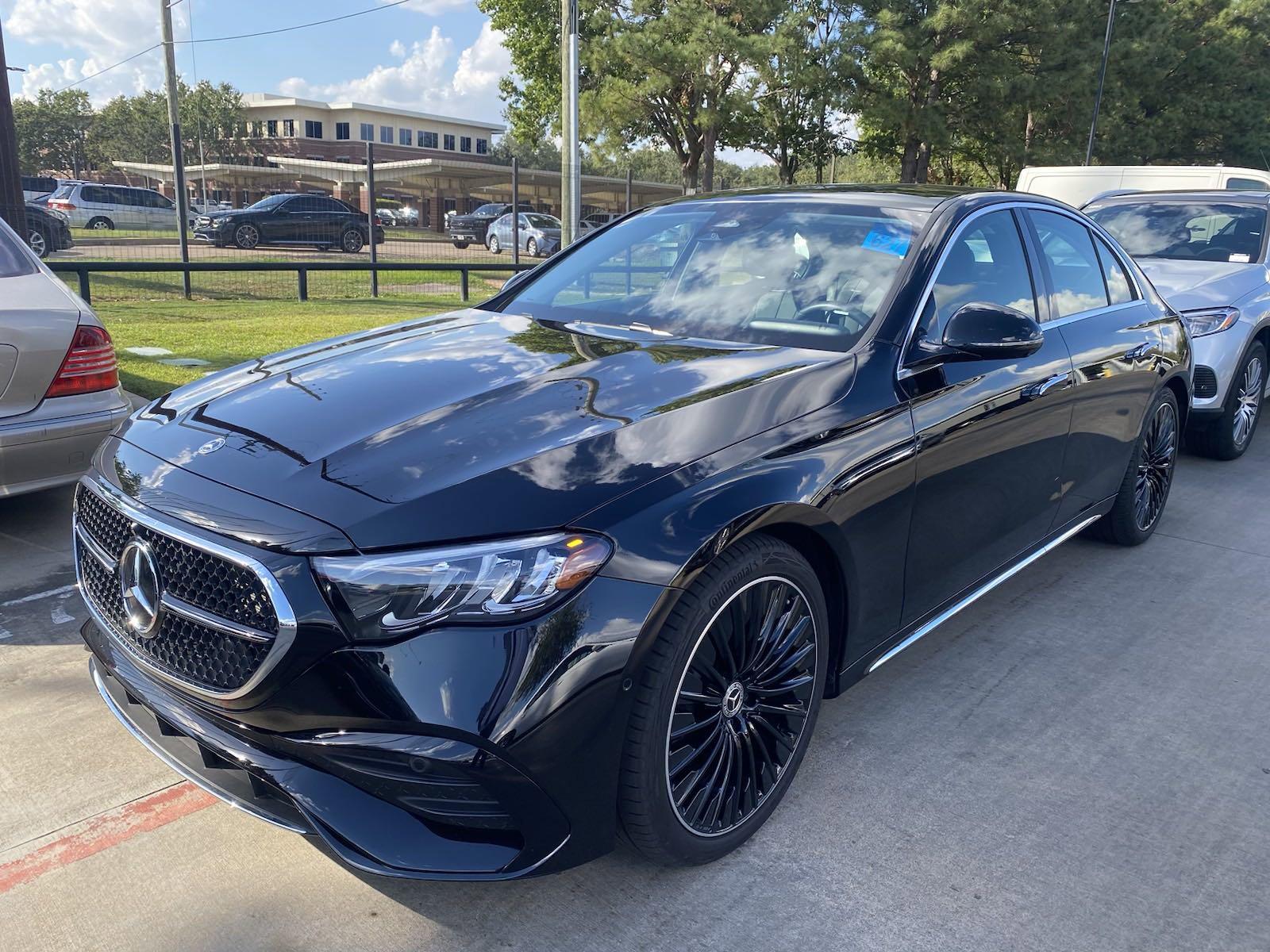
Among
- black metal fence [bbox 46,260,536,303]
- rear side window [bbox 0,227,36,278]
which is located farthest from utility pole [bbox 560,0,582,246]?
rear side window [bbox 0,227,36,278]

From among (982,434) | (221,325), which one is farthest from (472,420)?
(221,325)

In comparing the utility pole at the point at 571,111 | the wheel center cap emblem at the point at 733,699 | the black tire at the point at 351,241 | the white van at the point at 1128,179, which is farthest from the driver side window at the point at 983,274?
the black tire at the point at 351,241

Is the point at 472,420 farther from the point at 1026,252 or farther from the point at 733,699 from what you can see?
the point at 1026,252

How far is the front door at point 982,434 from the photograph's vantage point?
9.99ft

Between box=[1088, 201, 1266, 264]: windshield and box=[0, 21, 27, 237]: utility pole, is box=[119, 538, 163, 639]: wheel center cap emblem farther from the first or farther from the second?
box=[1088, 201, 1266, 264]: windshield

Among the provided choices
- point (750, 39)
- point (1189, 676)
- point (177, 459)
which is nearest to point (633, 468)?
point (177, 459)

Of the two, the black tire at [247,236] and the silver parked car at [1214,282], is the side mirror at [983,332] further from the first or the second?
the black tire at [247,236]

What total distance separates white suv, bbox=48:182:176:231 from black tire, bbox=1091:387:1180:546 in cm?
2868

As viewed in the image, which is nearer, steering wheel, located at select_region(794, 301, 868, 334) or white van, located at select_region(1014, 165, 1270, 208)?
steering wheel, located at select_region(794, 301, 868, 334)

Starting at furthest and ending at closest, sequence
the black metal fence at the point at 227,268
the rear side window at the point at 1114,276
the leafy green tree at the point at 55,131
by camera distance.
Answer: the leafy green tree at the point at 55,131 → the black metal fence at the point at 227,268 → the rear side window at the point at 1114,276

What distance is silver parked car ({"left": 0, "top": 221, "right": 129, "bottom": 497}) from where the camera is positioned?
414cm

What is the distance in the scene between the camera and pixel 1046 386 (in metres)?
3.63

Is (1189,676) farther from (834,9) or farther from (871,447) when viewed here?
(834,9)

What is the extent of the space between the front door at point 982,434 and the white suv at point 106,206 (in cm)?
2909
